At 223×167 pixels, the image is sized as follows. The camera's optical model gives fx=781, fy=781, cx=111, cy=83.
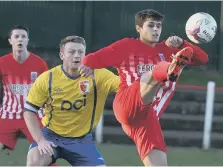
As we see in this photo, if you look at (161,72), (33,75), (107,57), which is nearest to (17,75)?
(33,75)

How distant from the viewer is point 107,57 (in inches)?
274

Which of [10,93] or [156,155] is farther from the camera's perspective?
[10,93]

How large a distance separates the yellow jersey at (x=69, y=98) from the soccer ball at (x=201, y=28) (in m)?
0.85

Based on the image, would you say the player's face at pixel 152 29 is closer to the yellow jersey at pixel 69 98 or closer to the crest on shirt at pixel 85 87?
the yellow jersey at pixel 69 98

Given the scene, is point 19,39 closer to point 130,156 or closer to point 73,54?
point 73,54

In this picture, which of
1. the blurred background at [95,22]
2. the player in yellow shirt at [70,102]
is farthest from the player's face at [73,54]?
the blurred background at [95,22]

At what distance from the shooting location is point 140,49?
718 centimetres

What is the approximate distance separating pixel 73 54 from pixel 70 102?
0.42 m

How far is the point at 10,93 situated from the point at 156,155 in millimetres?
2534

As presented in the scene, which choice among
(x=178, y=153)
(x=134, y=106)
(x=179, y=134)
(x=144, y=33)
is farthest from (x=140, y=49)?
(x=179, y=134)

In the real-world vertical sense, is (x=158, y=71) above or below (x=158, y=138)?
above

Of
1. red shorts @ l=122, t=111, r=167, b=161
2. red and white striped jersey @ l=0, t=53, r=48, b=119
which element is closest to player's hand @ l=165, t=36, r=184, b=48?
red shorts @ l=122, t=111, r=167, b=161

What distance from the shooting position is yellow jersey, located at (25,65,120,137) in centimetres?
670

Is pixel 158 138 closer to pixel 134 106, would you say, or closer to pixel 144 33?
pixel 134 106
